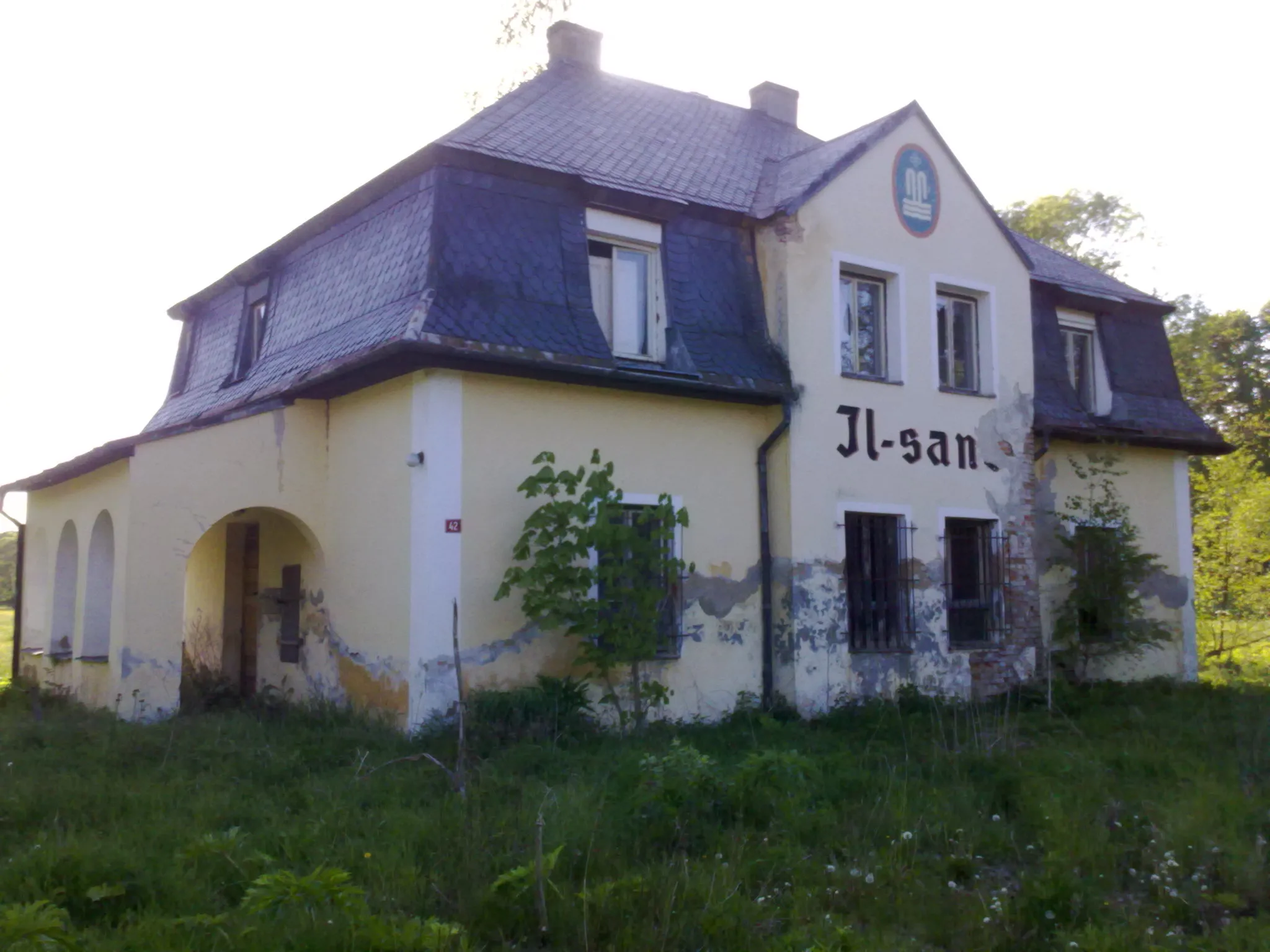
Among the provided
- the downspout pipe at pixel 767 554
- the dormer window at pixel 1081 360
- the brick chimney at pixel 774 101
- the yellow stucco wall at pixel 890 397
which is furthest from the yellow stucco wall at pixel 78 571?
the dormer window at pixel 1081 360

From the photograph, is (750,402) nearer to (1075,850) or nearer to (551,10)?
(1075,850)

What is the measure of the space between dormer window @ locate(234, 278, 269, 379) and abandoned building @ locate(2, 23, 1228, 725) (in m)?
0.05

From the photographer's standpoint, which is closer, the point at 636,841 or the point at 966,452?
the point at 636,841

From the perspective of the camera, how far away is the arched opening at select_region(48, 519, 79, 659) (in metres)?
13.6

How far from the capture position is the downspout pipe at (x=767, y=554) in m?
11.6

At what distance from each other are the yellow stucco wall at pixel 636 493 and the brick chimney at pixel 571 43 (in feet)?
18.6

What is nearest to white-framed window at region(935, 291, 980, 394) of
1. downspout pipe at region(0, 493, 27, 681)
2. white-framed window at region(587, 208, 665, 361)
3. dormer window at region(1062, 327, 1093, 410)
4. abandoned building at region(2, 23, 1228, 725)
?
abandoned building at region(2, 23, 1228, 725)

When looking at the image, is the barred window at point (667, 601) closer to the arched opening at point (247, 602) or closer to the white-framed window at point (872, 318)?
the white-framed window at point (872, 318)

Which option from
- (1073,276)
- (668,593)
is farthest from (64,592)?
(1073,276)

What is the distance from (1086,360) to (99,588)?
42.4 ft

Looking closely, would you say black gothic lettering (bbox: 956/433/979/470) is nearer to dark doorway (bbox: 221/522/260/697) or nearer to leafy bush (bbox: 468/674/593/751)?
leafy bush (bbox: 468/674/593/751)

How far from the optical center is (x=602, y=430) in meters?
10.9

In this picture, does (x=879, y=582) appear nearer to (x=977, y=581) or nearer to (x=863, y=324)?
(x=977, y=581)

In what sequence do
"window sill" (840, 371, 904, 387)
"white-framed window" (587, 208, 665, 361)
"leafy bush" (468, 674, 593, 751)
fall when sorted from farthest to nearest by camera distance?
"window sill" (840, 371, 904, 387) → "white-framed window" (587, 208, 665, 361) → "leafy bush" (468, 674, 593, 751)
